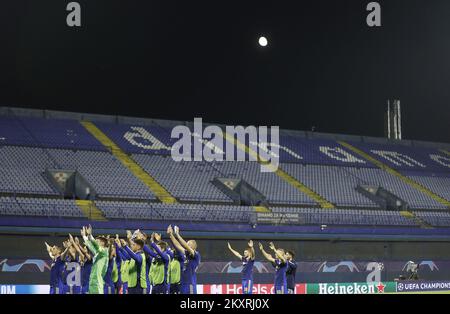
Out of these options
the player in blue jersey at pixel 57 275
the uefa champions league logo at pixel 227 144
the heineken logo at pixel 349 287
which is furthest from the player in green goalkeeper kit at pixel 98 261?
Answer: the uefa champions league logo at pixel 227 144

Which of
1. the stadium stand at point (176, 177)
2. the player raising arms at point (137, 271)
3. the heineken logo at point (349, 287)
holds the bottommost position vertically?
the player raising arms at point (137, 271)

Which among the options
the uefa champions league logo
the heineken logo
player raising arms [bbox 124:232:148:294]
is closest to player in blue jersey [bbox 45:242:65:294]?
player raising arms [bbox 124:232:148:294]

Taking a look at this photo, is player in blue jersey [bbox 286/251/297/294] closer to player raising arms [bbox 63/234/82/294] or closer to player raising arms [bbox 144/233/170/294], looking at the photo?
player raising arms [bbox 144/233/170/294]

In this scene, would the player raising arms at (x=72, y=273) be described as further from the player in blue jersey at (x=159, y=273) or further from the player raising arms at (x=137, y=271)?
the player raising arms at (x=137, y=271)

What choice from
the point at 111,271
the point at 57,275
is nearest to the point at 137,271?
the point at 111,271

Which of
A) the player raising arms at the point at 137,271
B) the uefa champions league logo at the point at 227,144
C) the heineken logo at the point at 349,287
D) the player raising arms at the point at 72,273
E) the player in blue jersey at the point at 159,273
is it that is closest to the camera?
the player raising arms at the point at 137,271

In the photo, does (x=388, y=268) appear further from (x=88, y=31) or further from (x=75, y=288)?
(x=88, y=31)

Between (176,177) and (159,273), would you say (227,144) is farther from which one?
(159,273)

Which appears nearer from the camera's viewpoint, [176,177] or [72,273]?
[72,273]

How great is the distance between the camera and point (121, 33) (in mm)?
37188

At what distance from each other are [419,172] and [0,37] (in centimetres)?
2770

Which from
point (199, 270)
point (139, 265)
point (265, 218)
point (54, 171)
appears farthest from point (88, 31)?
point (139, 265)
